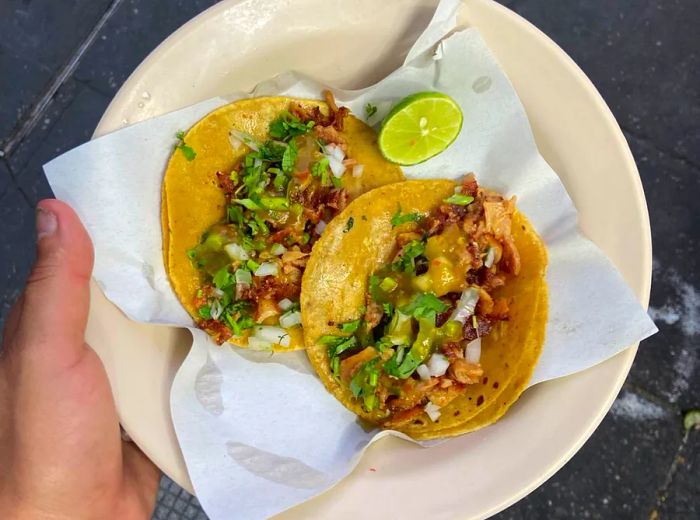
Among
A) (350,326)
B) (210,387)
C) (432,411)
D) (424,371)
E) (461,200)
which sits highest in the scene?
(461,200)

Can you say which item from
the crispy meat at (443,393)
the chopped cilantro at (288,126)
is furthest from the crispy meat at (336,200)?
the crispy meat at (443,393)

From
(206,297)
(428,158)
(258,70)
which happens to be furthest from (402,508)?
(258,70)

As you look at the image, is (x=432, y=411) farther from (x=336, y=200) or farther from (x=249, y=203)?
(x=249, y=203)

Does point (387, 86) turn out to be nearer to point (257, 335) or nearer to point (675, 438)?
point (257, 335)

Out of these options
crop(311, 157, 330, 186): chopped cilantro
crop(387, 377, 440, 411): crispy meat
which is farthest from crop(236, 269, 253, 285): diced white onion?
crop(387, 377, 440, 411): crispy meat

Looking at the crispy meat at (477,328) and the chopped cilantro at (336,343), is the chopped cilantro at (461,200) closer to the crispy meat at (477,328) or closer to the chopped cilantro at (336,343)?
the crispy meat at (477,328)

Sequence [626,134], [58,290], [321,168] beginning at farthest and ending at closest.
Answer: [626,134] < [321,168] < [58,290]

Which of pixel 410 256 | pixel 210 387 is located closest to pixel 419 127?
pixel 410 256
